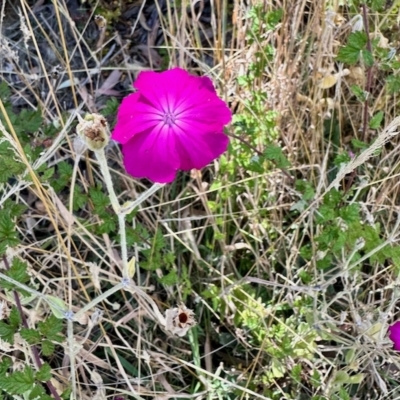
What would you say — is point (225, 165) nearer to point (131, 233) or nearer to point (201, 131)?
point (131, 233)

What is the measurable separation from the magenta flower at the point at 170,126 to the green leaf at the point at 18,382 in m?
0.29

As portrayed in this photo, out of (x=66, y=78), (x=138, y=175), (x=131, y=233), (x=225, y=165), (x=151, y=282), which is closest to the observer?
(x=138, y=175)

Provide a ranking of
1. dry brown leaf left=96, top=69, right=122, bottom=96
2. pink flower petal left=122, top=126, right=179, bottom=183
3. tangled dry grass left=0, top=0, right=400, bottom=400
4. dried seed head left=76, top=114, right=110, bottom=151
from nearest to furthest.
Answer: dried seed head left=76, top=114, right=110, bottom=151 < pink flower petal left=122, top=126, right=179, bottom=183 < tangled dry grass left=0, top=0, right=400, bottom=400 < dry brown leaf left=96, top=69, right=122, bottom=96

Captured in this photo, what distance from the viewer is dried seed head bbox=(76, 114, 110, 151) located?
2.02 feet

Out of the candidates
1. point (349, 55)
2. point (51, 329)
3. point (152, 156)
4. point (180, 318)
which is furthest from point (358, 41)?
point (51, 329)

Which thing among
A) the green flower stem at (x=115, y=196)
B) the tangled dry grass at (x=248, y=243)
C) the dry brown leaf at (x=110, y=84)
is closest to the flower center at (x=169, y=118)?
the green flower stem at (x=115, y=196)

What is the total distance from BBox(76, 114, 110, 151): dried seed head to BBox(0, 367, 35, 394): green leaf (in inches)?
12.9

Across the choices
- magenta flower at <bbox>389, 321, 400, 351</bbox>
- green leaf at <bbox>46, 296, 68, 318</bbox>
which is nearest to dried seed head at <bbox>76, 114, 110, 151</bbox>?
green leaf at <bbox>46, 296, 68, 318</bbox>

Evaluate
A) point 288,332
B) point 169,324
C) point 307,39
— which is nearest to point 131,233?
point 169,324

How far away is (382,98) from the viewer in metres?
1.10

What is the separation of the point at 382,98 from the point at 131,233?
496 millimetres

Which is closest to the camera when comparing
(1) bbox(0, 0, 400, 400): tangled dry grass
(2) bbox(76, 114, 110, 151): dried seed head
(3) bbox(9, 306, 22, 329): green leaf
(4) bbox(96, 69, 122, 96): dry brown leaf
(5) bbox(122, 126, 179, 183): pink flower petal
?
(2) bbox(76, 114, 110, 151): dried seed head

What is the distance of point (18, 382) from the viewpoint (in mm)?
782

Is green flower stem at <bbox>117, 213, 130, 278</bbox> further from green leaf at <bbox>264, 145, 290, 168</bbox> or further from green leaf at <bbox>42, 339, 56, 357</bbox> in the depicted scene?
green leaf at <bbox>264, 145, 290, 168</bbox>
